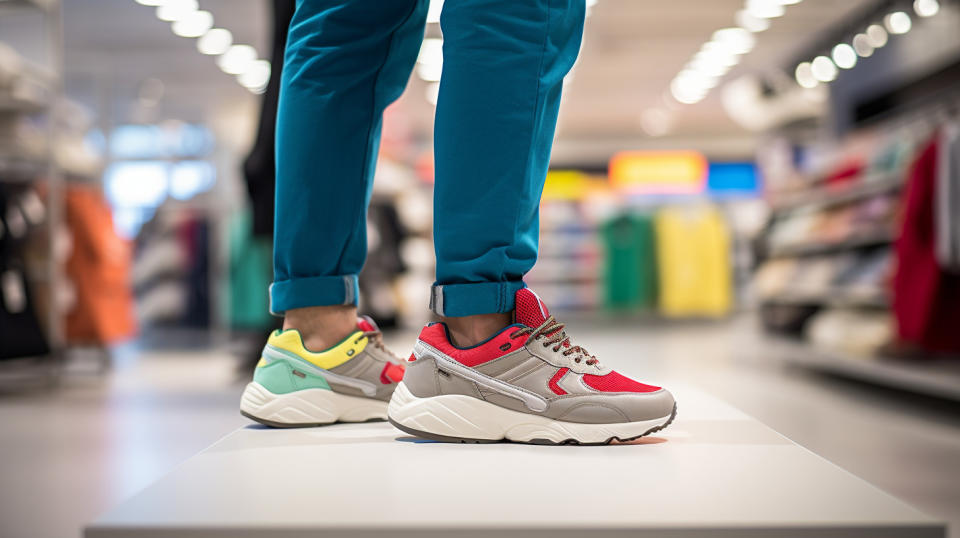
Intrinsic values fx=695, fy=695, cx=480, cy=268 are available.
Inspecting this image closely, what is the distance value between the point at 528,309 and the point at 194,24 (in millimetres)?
5881

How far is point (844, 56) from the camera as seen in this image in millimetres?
4566

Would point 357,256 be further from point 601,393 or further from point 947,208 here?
point 947,208

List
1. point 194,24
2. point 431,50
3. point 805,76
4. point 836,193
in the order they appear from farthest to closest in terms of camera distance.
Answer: point 431,50 < point 194,24 < point 805,76 < point 836,193

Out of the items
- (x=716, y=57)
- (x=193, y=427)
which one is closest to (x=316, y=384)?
(x=193, y=427)

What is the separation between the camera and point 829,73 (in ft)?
15.5

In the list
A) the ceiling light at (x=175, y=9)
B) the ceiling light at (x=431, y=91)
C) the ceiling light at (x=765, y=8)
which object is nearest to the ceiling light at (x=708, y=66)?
the ceiling light at (x=765, y=8)

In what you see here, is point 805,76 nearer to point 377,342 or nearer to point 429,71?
point 429,71

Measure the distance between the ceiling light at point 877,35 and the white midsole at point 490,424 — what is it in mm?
4246

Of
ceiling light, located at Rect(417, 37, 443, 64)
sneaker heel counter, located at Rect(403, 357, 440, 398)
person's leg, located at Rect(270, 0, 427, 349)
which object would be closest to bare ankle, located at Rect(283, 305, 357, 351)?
person's leg, located at Rect(270, 0, 427, 349)

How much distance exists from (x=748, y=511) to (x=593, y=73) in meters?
7.79

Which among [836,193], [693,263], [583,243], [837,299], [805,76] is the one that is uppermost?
[805,76]

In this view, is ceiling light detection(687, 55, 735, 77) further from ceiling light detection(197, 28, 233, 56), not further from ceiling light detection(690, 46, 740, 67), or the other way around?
ceiling light detection(197, 28, 233, 56)

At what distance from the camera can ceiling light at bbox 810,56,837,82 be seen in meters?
4.70

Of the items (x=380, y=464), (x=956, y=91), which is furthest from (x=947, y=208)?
(x=380, y=464)
